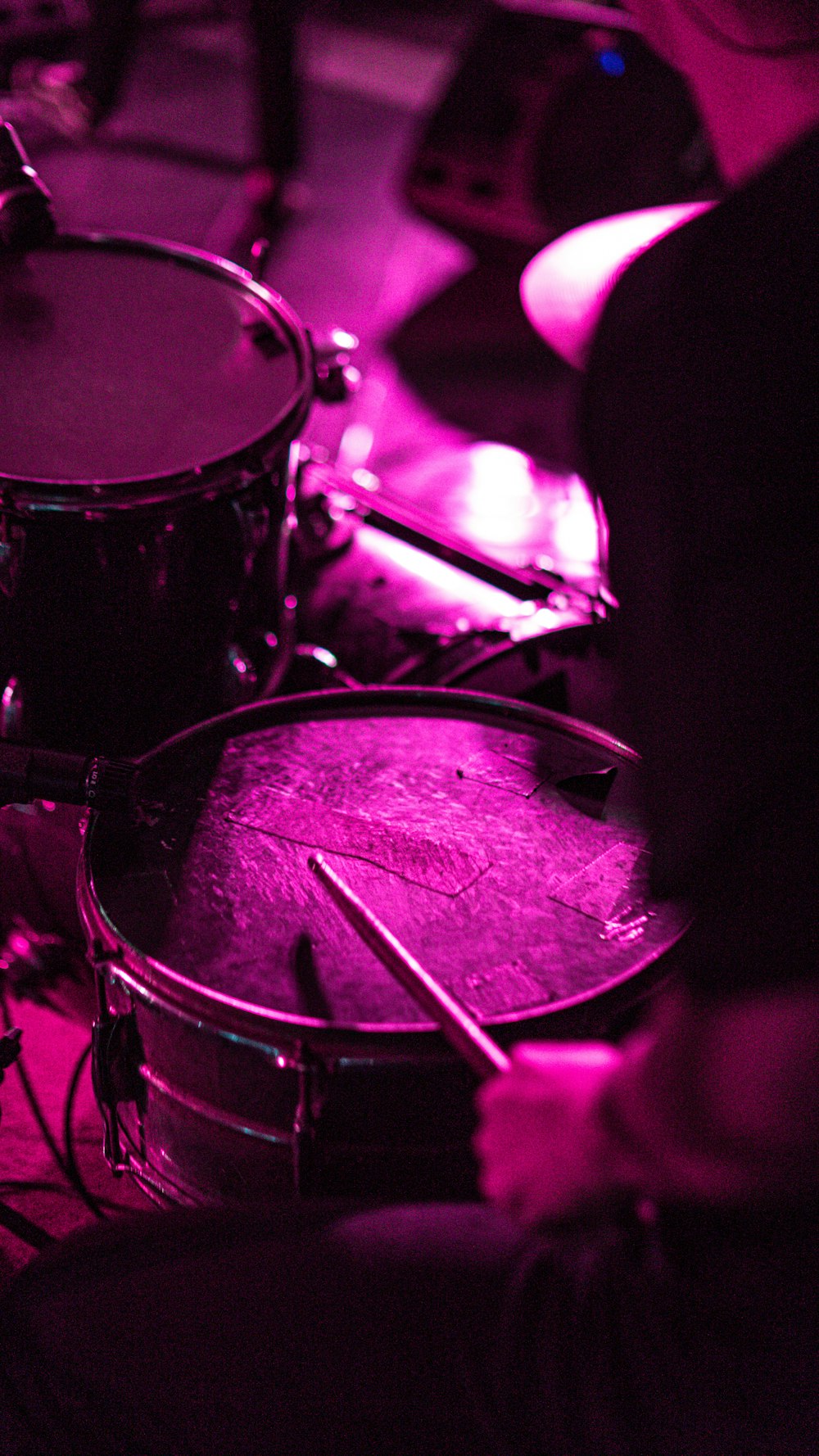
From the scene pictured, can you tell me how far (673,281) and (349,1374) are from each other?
0.85 meters

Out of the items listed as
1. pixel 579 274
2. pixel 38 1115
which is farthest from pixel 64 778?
pixel 579 274

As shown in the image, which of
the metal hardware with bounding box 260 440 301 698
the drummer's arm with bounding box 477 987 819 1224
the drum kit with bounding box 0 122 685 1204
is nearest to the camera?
the drummer's arm with bounding box 477 987 819 1224

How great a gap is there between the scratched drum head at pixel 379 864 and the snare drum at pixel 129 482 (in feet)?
0.63

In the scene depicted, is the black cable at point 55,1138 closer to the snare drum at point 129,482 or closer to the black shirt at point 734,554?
the snare drum at point 129,482

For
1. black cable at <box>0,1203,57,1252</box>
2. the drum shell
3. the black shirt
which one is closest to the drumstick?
the black shirt

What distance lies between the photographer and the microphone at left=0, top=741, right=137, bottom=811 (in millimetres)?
1124

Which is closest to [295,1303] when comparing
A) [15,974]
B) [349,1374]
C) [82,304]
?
[349,1374]

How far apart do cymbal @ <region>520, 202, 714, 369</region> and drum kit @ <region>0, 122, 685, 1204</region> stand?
300 millimetres

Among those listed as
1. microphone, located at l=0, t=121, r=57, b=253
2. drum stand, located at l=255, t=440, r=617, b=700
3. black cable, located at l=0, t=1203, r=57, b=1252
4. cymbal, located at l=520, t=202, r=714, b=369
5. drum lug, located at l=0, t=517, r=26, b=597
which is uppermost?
cymbal, located at l=520, t=202, r=714, b=369

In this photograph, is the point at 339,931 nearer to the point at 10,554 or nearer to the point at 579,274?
the point at 10,554

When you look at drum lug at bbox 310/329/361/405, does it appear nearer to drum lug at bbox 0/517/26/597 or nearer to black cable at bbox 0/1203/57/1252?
drum lug at bbox 0/517/26/597

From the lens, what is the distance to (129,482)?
4.07 ft

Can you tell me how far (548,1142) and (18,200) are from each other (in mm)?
1303

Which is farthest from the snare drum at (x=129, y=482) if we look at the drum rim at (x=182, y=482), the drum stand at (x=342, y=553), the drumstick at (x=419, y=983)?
the drumstick at (x=419, y=983)
